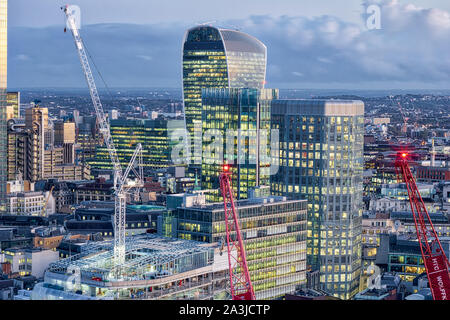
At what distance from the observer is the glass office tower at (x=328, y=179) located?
239 feet

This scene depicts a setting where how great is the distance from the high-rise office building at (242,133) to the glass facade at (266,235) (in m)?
29.3

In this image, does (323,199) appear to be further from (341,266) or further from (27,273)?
(27,273)

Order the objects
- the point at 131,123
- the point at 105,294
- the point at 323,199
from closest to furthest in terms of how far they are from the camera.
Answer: the point at 105,294 < the point at 323,199 < the point at 131,123

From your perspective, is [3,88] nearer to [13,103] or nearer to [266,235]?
[266,235]

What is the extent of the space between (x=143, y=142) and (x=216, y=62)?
3267cm

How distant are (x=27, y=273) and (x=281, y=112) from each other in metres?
25.2

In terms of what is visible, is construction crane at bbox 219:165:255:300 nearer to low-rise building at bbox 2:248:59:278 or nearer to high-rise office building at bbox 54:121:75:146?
low-rise building at bbox 2:248:59:278

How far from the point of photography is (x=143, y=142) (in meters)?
176

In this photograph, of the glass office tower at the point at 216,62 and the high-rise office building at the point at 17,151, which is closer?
the high-rise office building at the point at 17,151

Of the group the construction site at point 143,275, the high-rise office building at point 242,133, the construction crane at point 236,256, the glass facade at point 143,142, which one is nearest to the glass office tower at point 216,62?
the glass facade at point 143,142

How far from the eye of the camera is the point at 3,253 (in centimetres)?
7188

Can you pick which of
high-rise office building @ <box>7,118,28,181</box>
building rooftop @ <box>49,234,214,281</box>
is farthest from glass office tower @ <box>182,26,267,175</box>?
building rooftop @ <box>49,234,214,281</box>

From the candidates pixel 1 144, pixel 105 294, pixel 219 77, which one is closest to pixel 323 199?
pixel 105 294

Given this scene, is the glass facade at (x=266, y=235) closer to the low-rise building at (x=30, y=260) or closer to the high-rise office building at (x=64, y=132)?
the low-rise building at (x=30, y=260)
